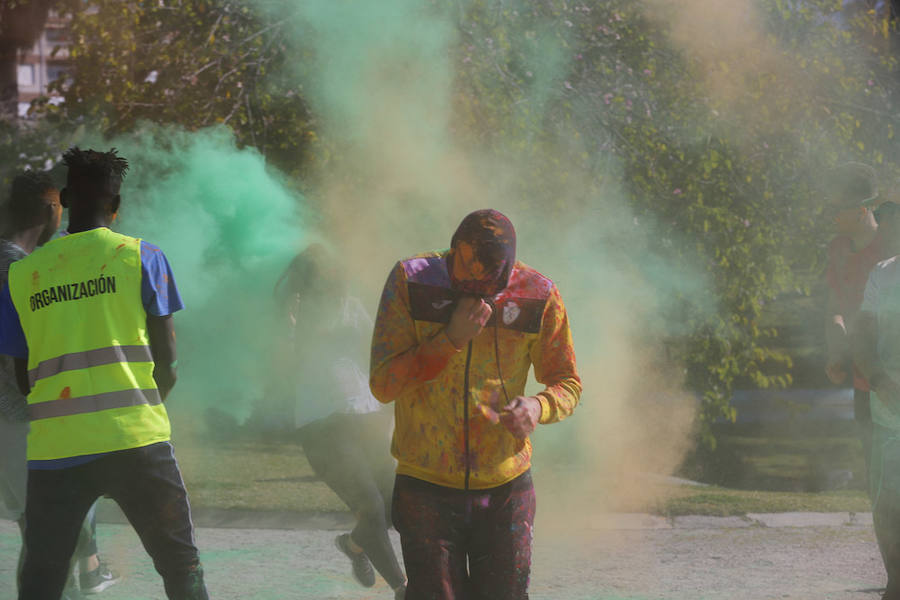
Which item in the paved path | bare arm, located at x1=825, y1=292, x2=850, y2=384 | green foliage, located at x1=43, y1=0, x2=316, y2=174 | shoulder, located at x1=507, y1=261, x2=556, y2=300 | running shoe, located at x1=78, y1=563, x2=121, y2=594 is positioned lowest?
the paved path

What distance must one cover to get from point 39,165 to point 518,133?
4119 millimetres

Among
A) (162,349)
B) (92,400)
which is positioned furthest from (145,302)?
(92,400)

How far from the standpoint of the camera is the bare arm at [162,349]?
3088 millimetres

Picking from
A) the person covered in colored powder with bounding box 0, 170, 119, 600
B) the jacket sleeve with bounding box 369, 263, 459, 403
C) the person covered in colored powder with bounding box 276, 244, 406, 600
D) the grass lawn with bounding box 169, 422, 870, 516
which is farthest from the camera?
the grass lawn with bounding box 169, 422, 870, 516

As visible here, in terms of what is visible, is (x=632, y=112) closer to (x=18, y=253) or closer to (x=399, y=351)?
(x=18, y=253)

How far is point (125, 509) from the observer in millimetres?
3018

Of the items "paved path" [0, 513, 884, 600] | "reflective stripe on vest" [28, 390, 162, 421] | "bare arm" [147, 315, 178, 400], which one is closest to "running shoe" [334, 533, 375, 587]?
"paved path" [0, 513, 884, 600]

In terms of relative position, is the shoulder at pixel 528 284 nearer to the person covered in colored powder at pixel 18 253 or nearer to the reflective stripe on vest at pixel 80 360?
the reflective stripe on vest at pixel 80 360

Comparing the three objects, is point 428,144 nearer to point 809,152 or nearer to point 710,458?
point 809,152

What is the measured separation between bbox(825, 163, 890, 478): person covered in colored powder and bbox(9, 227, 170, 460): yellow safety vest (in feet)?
9.30

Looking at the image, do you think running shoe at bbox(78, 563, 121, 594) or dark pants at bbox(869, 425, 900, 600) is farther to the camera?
running shoe at bbox(78, 563, 121, 594)

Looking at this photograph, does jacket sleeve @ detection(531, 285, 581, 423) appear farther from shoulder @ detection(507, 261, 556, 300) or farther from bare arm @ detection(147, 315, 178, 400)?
bare arm @ detection(147, 315, 178, 400)

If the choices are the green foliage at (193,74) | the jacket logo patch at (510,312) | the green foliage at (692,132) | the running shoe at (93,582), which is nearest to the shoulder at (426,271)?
the jacket logo patch at (510,312)

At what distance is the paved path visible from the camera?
185 inches
